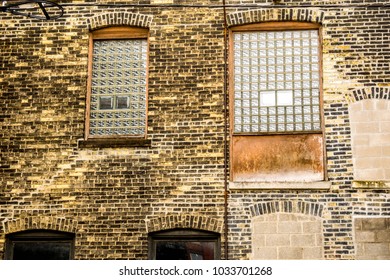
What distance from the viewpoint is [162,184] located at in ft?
37.2

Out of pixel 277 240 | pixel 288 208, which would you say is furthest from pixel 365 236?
pixel 277 240

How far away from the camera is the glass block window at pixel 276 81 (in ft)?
38.0

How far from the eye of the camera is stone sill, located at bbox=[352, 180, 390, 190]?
10930 millimetres

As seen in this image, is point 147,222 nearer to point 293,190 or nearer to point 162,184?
point 162,184

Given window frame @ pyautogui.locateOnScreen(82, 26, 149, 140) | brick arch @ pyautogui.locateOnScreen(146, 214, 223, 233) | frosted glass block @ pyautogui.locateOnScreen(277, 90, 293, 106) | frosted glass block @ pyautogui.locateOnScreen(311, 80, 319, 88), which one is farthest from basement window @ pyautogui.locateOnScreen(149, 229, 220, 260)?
frosted glass block @ pyautogui.locateOnScreen(311, 80, 319, 88)

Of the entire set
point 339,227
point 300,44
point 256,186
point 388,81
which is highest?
point 300,44

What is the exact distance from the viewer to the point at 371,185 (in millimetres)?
10961

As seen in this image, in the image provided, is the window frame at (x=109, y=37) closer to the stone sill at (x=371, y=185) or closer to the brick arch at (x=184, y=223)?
the brick arch at (x=184, y=223)

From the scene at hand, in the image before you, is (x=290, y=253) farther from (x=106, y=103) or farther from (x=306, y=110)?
(x=106, y=103)

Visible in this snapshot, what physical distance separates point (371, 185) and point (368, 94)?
1749 mm

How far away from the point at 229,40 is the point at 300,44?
141 centimetres

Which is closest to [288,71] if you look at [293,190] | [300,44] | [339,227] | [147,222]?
[300,44]

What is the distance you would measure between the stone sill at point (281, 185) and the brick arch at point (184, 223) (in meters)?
0.74

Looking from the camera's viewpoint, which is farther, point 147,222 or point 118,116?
point 118,116
